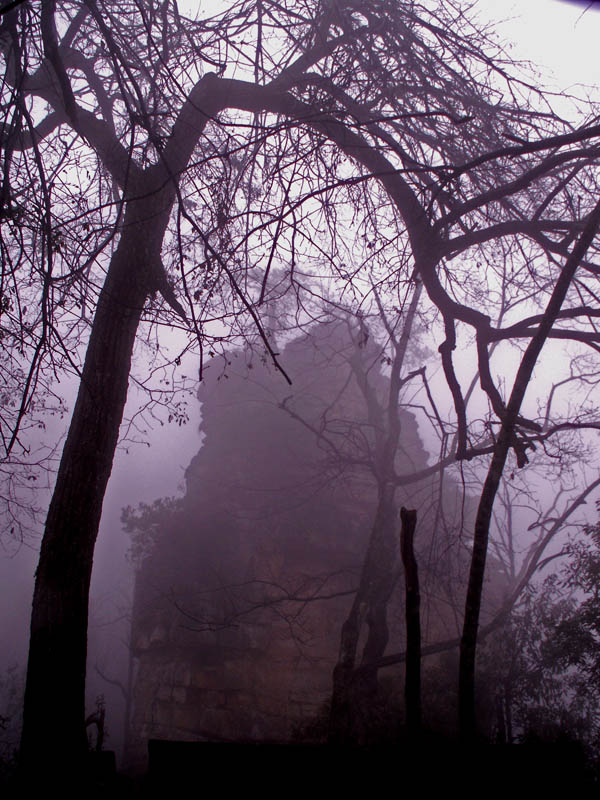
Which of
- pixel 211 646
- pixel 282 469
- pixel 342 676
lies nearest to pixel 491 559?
pixel 282 469

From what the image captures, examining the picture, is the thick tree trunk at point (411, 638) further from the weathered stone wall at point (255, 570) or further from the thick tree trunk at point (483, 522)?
the weathered stone wall at point (255, 570)

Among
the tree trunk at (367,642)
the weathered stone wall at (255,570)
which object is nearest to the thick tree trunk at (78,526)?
the tree trunk at (367,642)

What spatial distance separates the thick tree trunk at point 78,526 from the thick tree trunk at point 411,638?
5.80ft

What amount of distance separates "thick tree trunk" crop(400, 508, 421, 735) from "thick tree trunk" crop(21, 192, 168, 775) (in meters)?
1.77

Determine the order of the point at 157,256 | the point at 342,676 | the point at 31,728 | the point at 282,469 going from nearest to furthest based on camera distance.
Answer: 1. the point at 31,728
2. the point at 157,256
3. the point at 342,676
4. the point at 282,469

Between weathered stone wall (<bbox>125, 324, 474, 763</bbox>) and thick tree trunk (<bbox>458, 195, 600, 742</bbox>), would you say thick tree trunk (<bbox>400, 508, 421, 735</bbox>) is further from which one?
weathered stone wall (<bbox>125, 324, 474, 763</bbox>)

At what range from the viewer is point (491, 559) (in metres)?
18.5

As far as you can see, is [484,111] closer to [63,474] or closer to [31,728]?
[63,474]

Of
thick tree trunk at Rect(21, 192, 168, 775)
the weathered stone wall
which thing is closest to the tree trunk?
the weathered stone wall

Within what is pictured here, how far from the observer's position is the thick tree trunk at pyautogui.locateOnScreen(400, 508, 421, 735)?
2.05 m

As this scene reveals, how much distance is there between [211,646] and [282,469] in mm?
5390

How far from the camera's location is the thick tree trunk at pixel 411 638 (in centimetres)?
205

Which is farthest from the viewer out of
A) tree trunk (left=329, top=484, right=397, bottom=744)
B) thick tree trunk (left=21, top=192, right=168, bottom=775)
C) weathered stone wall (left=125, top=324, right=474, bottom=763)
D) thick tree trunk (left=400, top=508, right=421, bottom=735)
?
weathered stone wall (left=125, top=324, right=474, bottom=763)

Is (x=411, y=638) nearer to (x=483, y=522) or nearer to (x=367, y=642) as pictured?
(x=483, y=522)
